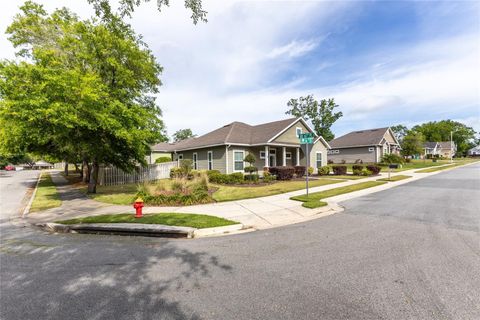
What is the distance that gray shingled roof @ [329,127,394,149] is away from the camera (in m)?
36.8

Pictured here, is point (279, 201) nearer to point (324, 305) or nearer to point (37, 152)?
point (324, 305)

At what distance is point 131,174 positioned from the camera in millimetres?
20125

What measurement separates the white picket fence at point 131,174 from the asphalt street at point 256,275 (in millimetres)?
12727

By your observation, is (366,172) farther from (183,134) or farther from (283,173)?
(183,134)

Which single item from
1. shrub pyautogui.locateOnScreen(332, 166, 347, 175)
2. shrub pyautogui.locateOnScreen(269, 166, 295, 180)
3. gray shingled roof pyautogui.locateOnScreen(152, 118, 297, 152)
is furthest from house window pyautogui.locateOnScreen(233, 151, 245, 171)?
shrub pyautogui.locateOnScreen(332, 166, 347, 175)

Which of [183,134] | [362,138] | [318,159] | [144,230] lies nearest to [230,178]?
[144,230]

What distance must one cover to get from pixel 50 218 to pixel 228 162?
1307 centimetres

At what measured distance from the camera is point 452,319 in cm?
257

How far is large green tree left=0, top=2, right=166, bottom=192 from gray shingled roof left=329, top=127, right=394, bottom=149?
34479 mm

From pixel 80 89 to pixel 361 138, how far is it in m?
41.2

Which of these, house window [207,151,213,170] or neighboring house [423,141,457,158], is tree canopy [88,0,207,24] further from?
neighboring house [423,141,457,158]

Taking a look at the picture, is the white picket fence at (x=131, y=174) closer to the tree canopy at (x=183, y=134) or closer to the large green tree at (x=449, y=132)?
the tree canopy at (x=183, y=134)

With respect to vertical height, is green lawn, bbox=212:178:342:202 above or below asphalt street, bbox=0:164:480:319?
above

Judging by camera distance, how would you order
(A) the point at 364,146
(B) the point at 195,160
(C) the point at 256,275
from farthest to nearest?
(A) the point at 364,146, (B) the point at 195,160, (C) the point at 256,275
